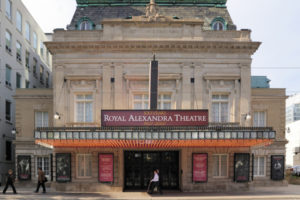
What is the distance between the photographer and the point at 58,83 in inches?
810

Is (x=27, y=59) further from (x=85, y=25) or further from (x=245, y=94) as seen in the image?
(x=245, y=94)

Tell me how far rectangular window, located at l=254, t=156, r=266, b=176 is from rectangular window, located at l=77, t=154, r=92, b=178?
14.2 m

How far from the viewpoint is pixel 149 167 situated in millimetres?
20875

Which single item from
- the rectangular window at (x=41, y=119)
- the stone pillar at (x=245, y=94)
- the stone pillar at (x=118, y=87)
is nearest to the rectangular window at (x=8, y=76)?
the rectangular window at (x=41, y=119)

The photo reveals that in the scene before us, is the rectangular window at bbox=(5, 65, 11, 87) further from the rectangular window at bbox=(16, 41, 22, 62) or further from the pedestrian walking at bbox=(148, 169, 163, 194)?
the pedestrian walking at bbox=(148, 169, 163, 194)

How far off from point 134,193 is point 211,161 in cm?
610

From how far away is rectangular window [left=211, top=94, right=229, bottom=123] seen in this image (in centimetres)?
2094

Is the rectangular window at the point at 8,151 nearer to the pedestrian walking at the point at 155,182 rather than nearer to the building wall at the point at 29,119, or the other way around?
the building wall at the point at 29,119

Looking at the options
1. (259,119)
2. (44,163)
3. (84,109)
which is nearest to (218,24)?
(259,119)

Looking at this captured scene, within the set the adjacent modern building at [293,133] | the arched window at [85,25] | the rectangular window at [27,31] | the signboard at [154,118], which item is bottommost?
the adjacent modern building at [293,133]

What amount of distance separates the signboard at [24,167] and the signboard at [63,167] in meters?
4.85

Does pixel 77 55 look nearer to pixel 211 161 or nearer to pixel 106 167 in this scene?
pixel 106 167

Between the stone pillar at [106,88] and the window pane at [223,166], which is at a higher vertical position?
the stone pillar at [106,88]

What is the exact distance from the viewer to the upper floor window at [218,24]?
22.6 metres
